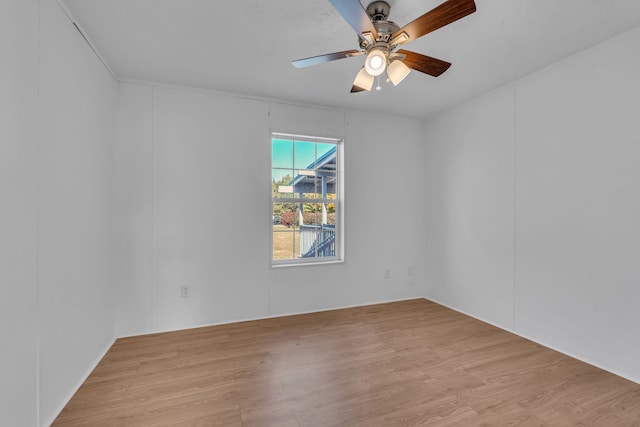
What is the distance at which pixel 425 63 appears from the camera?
1909mm

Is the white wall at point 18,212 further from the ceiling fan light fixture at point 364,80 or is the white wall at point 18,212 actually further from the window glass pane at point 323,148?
the window glass pane at point 323,148

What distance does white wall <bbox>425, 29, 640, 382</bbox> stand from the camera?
2195 millimetres

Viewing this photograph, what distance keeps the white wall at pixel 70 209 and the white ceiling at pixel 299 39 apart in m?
0.36

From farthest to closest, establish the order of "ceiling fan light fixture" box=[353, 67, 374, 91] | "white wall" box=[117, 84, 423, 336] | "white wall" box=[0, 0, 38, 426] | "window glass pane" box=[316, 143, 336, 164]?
"window glass pane" box=[316, 143, 336, 164], "white wall" box=[117, 84, 423, 336], "ceiling fan light fixture" box=[353, 67, 374, 91], "white wall" box=[0, 0, 38, 426]

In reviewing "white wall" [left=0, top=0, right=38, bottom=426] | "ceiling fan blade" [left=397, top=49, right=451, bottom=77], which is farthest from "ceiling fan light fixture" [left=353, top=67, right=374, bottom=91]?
"white wall" [left=0, top=0, right=38, bottom=426]

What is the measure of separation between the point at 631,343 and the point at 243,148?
3.93m

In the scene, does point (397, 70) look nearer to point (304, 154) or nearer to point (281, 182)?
point (304, 154)

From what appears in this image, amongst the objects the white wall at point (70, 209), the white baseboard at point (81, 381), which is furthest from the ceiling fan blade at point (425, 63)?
the white baseboard at point (81, 381)

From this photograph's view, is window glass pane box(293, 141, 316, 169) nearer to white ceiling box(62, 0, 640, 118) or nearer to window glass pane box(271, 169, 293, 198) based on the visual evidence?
window glass pane box(271, 169, 293, 198)

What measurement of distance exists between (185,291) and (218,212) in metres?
0.95

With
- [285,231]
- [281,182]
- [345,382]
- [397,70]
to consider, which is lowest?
[345,382]

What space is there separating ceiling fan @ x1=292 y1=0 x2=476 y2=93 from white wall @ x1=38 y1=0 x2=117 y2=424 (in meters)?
1.58

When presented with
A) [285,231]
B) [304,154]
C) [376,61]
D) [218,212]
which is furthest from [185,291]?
[376,61]

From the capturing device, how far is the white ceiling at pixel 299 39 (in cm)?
191
